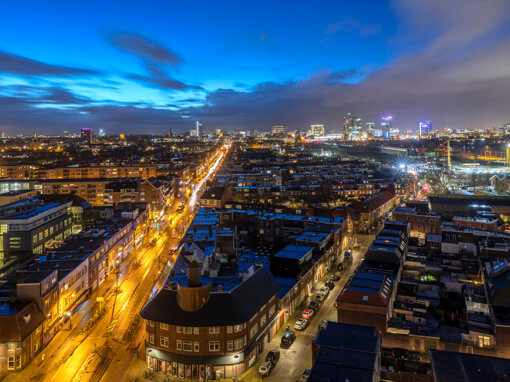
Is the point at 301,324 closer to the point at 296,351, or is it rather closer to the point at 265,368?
the point at 296,351

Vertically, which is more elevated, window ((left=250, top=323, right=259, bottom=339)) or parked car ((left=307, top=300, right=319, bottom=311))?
window ((left=250, top=323, right=259, bottom=339))

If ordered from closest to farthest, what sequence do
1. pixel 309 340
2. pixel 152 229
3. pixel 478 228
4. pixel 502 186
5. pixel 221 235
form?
pixel 309 340
pixel 221 235
pixel 478 228
pixel 152 229
pixel 502 186

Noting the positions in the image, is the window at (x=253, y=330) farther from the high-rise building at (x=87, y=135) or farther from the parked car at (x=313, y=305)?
the high-rise building at (x=87, y=135)

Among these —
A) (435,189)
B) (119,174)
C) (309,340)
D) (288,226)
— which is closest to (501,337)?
(309,340)

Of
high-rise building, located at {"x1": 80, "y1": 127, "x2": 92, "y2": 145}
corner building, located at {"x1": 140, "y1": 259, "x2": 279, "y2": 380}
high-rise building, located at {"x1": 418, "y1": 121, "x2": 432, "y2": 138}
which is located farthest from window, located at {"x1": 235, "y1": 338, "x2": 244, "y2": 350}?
high-rise building, located at {"x1": 418, "y1": 121, "x2": 432, "y2": 138}

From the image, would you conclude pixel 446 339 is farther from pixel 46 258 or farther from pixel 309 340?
pixel 46 258

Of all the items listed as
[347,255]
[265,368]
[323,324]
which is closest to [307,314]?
[323,324]

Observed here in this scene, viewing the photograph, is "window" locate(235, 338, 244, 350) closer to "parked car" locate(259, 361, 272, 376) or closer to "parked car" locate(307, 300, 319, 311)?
"parked car" locate(259, 361, 272, 376)
